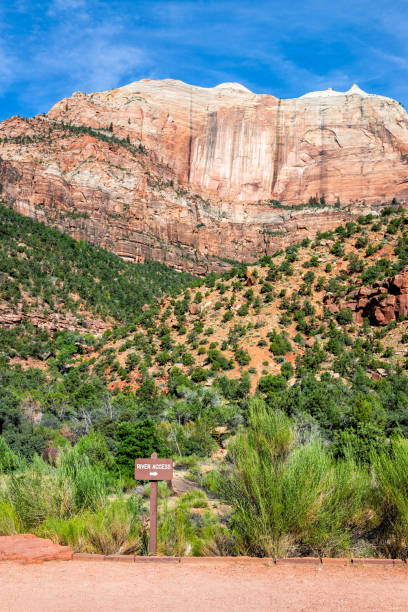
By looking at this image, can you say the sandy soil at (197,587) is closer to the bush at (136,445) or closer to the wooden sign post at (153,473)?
the wooden sign post at (153,473)

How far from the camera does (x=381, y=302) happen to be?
101 ft

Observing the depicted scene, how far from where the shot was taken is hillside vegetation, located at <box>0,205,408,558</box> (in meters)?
7.60

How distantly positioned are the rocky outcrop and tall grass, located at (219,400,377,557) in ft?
79.2

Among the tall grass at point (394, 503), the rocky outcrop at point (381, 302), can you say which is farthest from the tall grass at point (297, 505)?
→ the rocky outcrop at point (381, 302)

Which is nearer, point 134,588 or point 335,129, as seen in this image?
point 134,588

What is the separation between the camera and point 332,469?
777cm

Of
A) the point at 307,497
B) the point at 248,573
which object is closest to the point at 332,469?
the point at 307,497

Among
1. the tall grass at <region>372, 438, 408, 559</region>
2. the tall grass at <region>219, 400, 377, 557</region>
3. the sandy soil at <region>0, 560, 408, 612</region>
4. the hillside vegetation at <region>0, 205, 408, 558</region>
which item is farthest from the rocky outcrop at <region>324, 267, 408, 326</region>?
the sandy soil at <region>0, 560, 408, 612</region>

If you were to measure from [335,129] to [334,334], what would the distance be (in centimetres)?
9735

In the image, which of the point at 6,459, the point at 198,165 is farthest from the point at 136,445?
the point at 198,165

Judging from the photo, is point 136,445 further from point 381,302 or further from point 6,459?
point 381,302

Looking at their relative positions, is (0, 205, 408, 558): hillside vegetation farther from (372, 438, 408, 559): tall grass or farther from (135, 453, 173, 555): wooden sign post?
(135, 453, 173, 555): wooden sign post

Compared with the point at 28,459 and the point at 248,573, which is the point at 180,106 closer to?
the point at 28,459

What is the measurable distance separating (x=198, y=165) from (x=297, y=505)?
367ft
